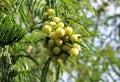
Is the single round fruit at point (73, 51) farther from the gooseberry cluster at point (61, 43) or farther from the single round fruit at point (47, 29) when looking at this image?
the single round fruit at point (47, 29)

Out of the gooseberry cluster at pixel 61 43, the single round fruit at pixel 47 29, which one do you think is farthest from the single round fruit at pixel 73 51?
the single round fruit at pixel 47 29

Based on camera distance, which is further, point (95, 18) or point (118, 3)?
point (95, 18)

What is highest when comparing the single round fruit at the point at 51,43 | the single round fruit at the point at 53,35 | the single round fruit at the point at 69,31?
the single round fruit at the point at 69,31

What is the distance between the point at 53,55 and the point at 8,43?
0.56 ft

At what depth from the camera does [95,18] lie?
4.81 m

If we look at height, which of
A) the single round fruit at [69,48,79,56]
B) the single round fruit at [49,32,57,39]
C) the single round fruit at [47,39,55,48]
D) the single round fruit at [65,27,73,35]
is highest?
the single round fruit at [65,27,73,35]

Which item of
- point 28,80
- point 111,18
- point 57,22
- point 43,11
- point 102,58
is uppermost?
point 111,18

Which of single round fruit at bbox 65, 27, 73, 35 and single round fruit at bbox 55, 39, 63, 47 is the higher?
single round fruit at bbox 65, 27, 73, 35

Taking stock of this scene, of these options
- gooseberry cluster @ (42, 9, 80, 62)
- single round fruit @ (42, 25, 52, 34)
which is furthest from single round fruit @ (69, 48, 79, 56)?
single round fruit @ (42, 25, 52, 34)

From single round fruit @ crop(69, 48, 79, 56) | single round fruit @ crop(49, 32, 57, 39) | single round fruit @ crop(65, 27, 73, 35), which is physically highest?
single round fruit @ crop(65, 27, 73, 35)

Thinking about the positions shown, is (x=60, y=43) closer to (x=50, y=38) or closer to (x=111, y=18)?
(x=50, y=38)

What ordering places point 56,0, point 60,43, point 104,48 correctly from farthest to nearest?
point 104,48, point 56,0, point 60,43

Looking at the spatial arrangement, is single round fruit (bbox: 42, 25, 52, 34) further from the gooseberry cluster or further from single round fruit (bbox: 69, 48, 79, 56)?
single round fruit (bbox: 69, 48, 79, 56)

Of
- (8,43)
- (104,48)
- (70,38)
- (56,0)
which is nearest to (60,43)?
(70,38)
